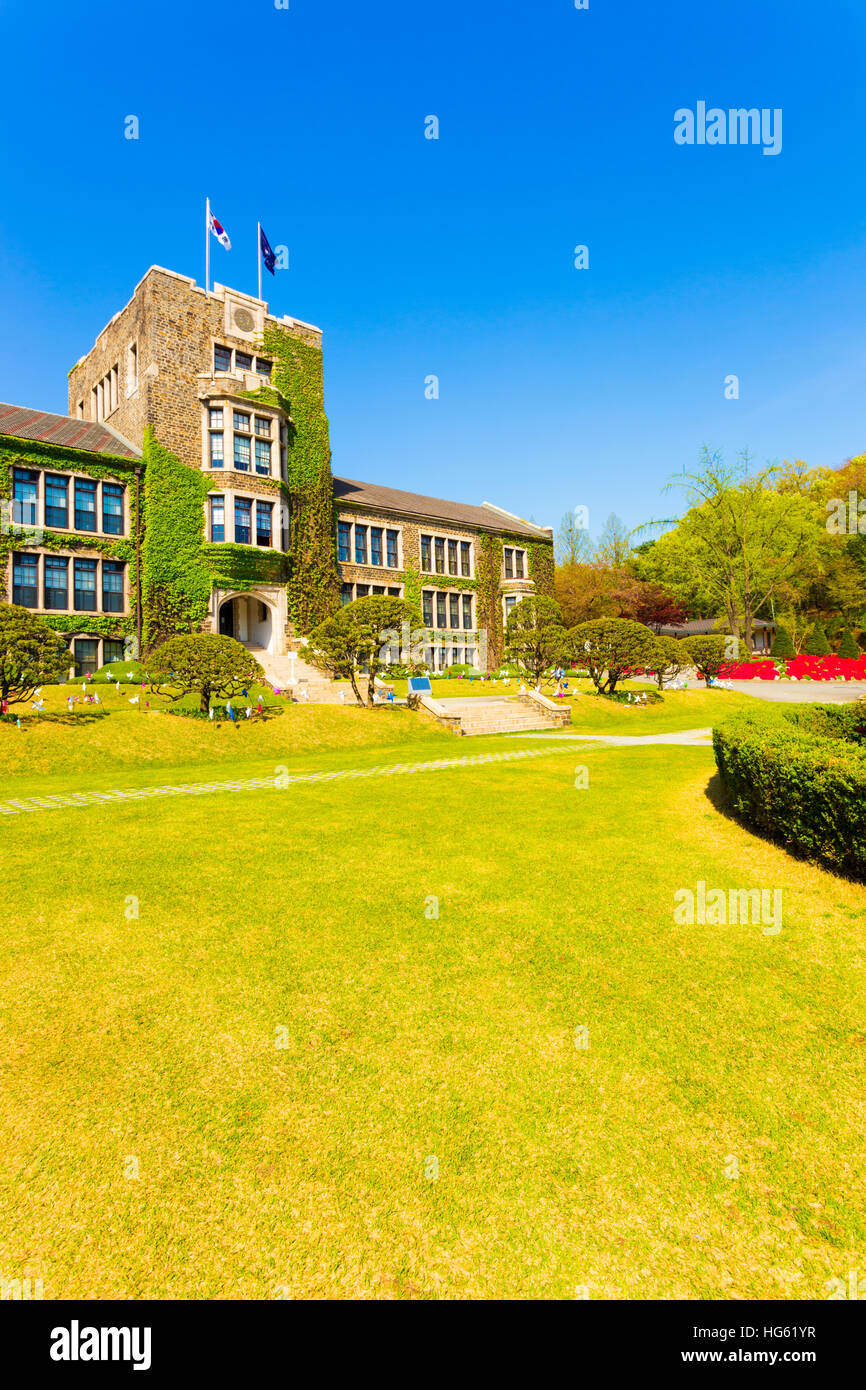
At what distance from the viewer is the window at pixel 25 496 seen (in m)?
28.5

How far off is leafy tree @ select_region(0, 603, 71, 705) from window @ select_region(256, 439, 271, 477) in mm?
19288

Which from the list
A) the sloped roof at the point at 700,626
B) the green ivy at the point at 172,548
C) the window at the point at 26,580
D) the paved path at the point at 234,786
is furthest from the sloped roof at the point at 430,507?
the paved path at the point at 234,786

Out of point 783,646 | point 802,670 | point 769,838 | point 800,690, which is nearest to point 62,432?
point 769,838

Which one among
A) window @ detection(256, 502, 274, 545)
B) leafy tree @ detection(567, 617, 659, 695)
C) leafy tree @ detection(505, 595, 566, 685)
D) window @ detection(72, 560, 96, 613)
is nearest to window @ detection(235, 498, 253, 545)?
window @ detection(256, 502, 274, 545)

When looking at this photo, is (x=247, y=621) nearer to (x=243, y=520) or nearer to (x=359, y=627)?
(x=243, y=520)

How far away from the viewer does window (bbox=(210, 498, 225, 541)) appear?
1310 inches

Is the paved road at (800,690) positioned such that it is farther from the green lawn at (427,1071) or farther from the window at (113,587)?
the window at (113,587)

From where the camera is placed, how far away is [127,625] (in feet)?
103

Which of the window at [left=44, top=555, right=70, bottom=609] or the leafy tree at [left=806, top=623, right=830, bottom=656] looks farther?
the leafy tree at [left=806, top=623, right=830, bottom=656]

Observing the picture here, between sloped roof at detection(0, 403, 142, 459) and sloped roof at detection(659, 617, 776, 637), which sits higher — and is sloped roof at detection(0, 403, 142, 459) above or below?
above

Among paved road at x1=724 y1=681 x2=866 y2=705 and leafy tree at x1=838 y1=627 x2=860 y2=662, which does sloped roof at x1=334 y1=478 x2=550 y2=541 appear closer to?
paved road at x1=724 y1=681 x2=866 y2=705

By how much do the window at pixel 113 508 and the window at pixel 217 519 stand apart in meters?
4.34

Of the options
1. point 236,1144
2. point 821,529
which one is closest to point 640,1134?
point 236,1144
